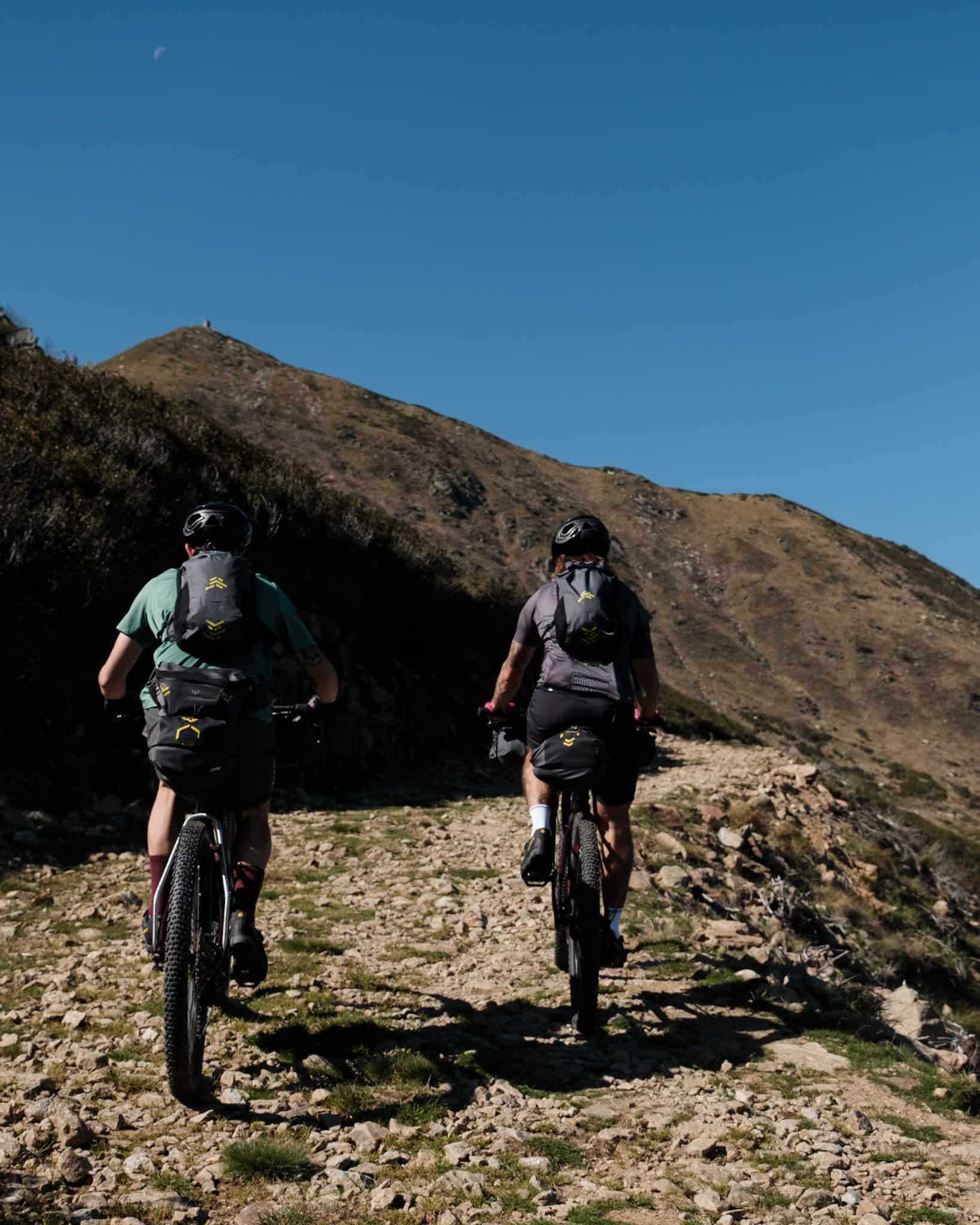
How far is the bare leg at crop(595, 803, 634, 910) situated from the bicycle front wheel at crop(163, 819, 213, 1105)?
223cm

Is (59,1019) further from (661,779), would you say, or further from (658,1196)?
(661,779)

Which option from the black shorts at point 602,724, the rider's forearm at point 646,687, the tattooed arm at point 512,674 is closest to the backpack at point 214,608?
the black shorts at point 602,724

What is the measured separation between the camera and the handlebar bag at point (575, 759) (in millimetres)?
4730

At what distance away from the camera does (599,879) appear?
4672mm

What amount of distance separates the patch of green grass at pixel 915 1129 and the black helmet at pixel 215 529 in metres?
4.05

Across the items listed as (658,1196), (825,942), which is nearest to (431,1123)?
(658,1196)

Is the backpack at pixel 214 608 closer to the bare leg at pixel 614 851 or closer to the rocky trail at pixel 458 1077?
the rocky trail at pixel 458 1077

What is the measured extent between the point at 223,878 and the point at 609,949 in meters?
2.13

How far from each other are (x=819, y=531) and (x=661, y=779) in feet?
261

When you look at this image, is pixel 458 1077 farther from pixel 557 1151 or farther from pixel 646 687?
pixel 646 687

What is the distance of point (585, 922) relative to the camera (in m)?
4.64

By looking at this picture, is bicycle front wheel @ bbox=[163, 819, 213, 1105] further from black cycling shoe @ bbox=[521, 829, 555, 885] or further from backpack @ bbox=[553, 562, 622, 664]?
backpack @ bbox=[553, 562, 622, 664]

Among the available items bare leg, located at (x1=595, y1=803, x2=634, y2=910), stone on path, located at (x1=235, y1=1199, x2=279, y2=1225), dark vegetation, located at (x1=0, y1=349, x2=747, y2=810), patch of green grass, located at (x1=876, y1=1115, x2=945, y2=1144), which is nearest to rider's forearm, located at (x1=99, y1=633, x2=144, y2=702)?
stone on path, located at (x1=235, y1=1199, x2=279, y2=1225)

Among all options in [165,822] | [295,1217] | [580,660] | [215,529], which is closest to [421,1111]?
[295,1217]
